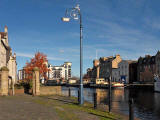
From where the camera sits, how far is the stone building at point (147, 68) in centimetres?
9131

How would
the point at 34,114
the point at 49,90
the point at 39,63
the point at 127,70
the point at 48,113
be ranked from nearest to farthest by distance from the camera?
the point at 34,114 < the point at 48,113 < the point at 49,90 < the point at 39,63 < the point at 127,70

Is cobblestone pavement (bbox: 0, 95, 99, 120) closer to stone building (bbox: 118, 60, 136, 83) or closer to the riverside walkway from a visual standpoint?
the riverside walkway

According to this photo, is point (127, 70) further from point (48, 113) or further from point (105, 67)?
point (48, 113)

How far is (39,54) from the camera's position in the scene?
184ft

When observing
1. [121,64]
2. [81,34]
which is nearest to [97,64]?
[121,64]

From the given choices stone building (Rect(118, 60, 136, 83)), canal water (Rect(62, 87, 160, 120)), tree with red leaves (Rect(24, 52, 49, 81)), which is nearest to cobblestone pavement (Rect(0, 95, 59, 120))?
canal water (Rect(62, 87, 160, 120))

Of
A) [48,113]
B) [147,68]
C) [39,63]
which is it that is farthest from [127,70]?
[48,113]

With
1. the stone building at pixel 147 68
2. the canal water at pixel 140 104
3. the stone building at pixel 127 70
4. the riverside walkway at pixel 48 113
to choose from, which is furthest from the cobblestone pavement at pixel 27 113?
the stone building at pixel 127 70

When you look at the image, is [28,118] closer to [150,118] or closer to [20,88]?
[150,118]

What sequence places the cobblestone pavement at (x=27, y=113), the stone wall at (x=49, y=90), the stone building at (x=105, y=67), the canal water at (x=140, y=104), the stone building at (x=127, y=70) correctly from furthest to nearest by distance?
the stone building at (x=105, y=67) < the stone building at (x=127, y=70) < the stone wall at (x=49, y=90) < the canal water at (x=140, y=104) < the cobblestone pavement at (x=27, y=113)

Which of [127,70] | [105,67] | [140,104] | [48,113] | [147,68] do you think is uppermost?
[105,67]

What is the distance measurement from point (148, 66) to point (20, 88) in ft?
274

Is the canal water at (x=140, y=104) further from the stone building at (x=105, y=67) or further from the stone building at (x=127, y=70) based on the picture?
the stone building at (x=127, y=70)

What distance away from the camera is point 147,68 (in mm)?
97375
